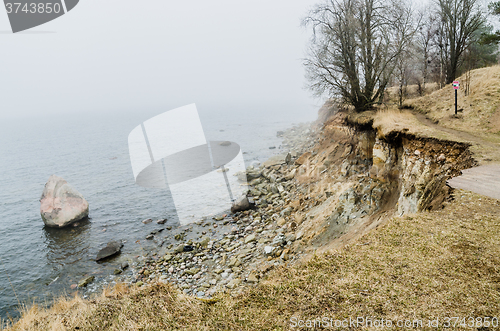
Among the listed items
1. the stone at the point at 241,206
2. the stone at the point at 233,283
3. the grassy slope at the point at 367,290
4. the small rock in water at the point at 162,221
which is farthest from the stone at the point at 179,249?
A: the grassy slope at the point at 367,290

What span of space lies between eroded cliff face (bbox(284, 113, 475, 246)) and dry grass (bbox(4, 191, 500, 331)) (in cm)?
159

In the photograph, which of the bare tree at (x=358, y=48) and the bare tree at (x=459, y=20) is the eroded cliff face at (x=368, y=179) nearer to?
the bare tree at (x=358, y=48)

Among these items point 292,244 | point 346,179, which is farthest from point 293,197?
point 292,244

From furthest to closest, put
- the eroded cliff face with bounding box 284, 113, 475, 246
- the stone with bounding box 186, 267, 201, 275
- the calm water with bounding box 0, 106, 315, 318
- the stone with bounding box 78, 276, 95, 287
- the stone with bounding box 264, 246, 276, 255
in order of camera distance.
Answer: the calm water with bounding box 0, 106, 315, 318
the stone with bounding box 78, 276, 95, 287
the stone with bounding box 186, 267, 201, 275
the stone with bounding box 264, 246, 276, 255
the eroded cliff face with bounding box 284, 113, 475, 246

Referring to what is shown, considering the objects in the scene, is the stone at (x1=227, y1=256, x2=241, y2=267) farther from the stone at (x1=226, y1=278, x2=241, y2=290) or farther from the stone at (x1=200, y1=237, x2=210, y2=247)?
the stone at (x1=200, y1=237, x2=210, y2=247)

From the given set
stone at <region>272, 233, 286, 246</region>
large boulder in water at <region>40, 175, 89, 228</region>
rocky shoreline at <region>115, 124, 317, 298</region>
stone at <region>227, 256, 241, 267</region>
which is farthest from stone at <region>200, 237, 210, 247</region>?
large boulder in water at <region>40, 175, 89, 228</region>

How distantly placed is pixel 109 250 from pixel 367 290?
16.0 m

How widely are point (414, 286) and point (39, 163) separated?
55.8m

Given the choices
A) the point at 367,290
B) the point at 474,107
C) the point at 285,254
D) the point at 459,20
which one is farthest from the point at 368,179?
the point at 459,20

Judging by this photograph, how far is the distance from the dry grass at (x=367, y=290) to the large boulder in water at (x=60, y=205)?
17438 millimetres

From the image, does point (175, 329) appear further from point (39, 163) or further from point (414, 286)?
point (39, 163)

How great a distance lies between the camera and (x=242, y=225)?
1631 centimetres

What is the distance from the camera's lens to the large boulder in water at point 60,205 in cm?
2031

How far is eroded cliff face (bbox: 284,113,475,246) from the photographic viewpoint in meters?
8.20
